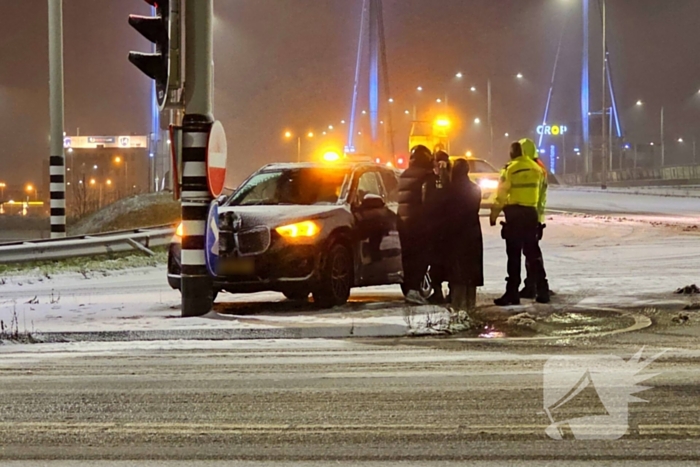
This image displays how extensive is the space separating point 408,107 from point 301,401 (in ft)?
251

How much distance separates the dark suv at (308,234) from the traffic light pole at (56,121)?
Answer: 878cm

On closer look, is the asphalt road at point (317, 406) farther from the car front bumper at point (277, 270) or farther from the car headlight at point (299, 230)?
the car headlight at point (299, 230)

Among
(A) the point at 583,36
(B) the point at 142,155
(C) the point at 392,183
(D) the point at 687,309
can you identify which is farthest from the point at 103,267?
(B) the point at 142,155

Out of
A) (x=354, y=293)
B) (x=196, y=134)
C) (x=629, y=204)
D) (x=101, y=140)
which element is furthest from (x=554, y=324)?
(x=101, y=140)

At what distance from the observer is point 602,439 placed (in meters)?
5.18

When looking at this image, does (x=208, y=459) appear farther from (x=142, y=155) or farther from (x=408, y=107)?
(x=142, y=155)

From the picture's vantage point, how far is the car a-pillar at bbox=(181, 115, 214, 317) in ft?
31.8

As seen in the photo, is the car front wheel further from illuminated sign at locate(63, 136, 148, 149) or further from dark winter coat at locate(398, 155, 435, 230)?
illuminated sign at locate(63, 136, 148, 149)

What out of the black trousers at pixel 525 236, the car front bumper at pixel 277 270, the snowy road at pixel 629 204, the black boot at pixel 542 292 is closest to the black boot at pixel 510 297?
the black trousers at pixel 525 236

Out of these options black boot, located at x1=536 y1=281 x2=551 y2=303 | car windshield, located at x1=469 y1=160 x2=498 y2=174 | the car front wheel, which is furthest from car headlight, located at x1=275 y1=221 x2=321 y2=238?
car windshield, located at x1=469 y1=160 x2=498 y2=174

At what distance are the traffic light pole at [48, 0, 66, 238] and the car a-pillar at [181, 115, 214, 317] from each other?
33.6 ft

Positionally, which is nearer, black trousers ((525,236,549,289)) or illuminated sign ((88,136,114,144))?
black trousers ((525,236,549,289))

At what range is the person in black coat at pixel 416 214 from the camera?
1066 centimetres

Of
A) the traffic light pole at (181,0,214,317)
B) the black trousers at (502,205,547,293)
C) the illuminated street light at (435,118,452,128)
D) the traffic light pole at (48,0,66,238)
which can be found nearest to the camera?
the traffic light pole at (181,0,214,317)
